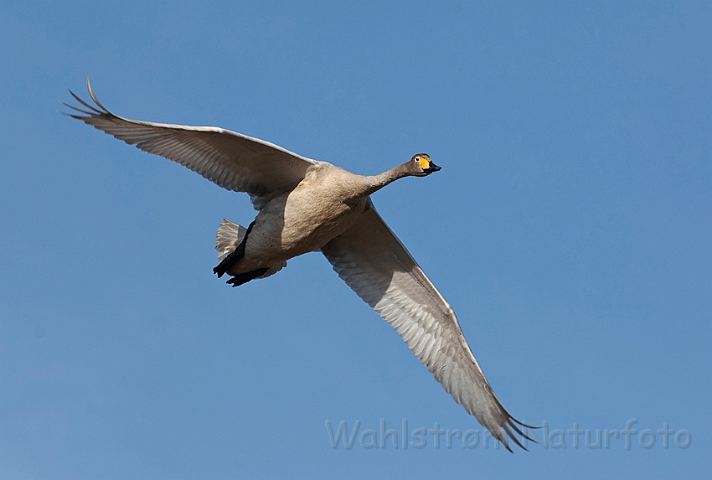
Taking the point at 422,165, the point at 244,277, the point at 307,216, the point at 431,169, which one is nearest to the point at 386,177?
the point at 422,165

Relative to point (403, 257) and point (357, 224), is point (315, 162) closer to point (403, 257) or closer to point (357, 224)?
point (357, 224)

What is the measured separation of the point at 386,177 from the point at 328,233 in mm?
1331

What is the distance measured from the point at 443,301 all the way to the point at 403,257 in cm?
96

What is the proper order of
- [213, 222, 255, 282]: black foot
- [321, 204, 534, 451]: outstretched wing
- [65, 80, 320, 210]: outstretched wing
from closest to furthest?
[65, 80, 320, 210]: outstretched wing, [213, 222, 255, 282]: black foot, [321, 204, 534, 451]: outstretched wing

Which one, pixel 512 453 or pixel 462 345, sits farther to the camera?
pixel 462 345

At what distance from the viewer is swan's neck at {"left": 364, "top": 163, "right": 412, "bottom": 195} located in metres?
12.7

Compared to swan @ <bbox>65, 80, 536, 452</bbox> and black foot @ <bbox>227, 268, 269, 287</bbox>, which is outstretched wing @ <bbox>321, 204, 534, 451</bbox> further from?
black foot @ <bbox>227, 268, 269, 287</bbox>

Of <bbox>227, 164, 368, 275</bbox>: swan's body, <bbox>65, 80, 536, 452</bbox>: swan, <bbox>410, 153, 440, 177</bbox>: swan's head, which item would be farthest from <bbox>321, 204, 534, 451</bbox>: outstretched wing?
<bbox>410, 153, 440, 177</bbox>: swan's head

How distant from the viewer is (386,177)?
12.8 meters

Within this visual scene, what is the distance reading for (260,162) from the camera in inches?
520

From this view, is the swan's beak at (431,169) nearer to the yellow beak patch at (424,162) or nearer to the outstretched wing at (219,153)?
the yellow beak patch at (424,162)

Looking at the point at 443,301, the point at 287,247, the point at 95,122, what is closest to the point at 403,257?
the point at 443,301

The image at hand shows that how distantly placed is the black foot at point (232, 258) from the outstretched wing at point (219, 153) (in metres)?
0.56

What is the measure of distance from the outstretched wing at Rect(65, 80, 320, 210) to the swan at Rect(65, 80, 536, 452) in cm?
1
